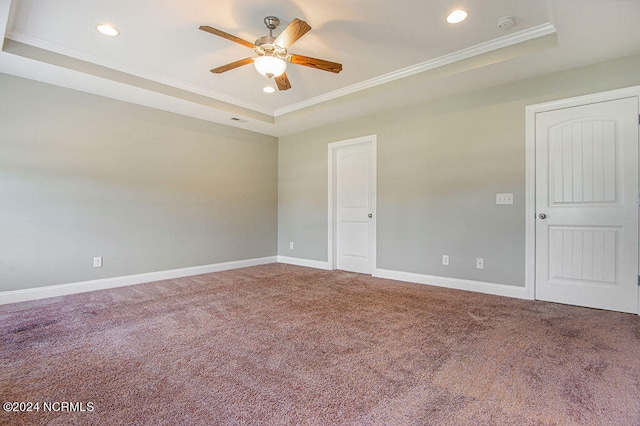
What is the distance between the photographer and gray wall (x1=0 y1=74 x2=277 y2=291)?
3338 millimetres

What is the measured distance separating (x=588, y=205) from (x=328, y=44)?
3.05 m

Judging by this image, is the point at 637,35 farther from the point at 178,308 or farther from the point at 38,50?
the point at 38,50

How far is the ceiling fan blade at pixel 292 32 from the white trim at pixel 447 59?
1645 millimetres

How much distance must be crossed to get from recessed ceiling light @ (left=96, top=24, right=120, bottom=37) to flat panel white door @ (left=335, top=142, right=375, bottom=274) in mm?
3263

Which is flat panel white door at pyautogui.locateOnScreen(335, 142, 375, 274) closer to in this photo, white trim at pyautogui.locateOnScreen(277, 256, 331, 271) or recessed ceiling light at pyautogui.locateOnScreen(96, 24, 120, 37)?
white trim at pyautogui.locateOnScreen(277, 256, 331, 271)

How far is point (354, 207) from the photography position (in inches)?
197

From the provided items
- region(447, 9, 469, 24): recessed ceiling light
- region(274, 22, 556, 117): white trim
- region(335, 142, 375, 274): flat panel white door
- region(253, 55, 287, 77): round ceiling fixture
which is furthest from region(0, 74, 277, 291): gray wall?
region(447, 9, 469, 24): recessed ceiling light

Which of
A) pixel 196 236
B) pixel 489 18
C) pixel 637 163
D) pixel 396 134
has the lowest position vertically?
pixel 196 236

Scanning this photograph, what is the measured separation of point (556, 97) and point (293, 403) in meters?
3.80

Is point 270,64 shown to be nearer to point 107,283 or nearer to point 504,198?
point 504,198

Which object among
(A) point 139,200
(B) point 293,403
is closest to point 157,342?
(B) point 293,403

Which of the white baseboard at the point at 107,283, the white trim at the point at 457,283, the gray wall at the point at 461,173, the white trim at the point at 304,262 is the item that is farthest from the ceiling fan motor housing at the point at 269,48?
the white trim at the point at 304,262

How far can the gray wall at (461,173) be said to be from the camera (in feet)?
11.2

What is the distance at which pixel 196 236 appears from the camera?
4805 mm
